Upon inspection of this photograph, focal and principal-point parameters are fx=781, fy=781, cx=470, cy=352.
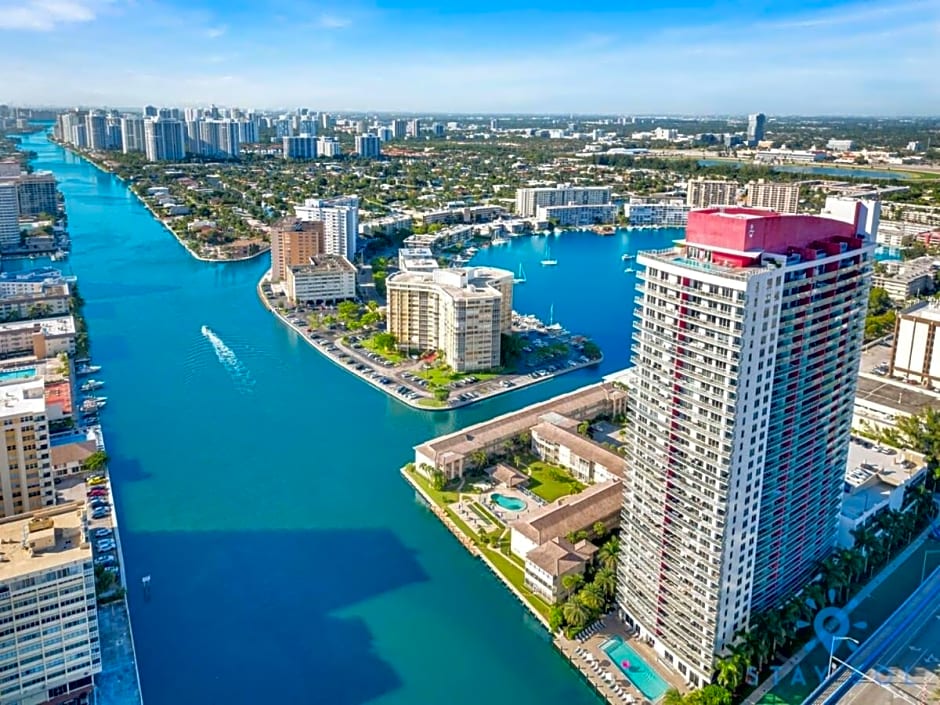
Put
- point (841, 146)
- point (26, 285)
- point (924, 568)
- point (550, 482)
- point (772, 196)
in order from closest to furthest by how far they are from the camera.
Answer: point (924, 568) < point (550, 482) < point (26, 285) < point (772, 196) < point (841, 146)

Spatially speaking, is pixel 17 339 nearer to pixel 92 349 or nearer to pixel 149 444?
pixel 92 349

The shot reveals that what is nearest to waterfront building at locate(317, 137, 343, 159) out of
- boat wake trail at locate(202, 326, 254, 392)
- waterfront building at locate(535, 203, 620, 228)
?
waterfront building at locate(535, 203, 620, 228)

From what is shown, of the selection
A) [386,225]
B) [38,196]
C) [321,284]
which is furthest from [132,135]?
[321,284]

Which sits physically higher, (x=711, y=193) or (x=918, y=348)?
(x=711, y=193)

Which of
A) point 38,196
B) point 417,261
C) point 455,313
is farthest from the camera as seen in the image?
point 38,196

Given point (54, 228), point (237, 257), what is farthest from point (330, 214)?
point (54, 228)

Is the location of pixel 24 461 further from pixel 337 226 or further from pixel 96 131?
pixel 96 131
